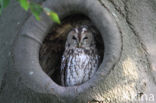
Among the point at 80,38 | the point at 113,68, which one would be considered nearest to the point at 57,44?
the point at 80,38

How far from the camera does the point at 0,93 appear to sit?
2244 mm

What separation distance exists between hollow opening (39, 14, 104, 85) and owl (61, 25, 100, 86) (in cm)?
5

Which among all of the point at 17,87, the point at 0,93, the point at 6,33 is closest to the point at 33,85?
the point at 17,87

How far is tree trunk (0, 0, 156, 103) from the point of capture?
1919mm

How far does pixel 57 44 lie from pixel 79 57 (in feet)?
0.88

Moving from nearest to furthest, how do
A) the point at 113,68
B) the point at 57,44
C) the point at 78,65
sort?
the point at 113,68 < the point at 78,65 < the point at 57,44

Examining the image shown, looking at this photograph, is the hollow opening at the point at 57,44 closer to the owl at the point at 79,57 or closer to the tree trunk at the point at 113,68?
the owl at the point at 79,57

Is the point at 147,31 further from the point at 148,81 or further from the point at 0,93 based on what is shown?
the point at 0,93

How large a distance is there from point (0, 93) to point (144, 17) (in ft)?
4.38

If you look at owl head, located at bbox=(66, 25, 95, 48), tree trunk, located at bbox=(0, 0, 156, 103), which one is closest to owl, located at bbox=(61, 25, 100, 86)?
owl head, located at bbox=(66, 25, 95, 48)

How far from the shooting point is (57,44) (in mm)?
2713

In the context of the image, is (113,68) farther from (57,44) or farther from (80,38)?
(57,44)

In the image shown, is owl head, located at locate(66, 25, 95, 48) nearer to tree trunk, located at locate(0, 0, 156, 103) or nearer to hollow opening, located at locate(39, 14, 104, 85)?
hollow opening, located at locate(39, 14, 104, 85)

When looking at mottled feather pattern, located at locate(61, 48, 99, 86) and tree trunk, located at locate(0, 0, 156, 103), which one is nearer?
tree trunk, located at locate(0, 0, 156, 103)
